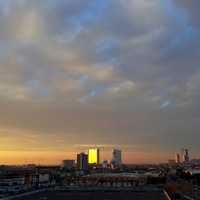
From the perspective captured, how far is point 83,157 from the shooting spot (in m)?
200

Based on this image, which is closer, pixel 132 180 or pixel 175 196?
pixel 175 196

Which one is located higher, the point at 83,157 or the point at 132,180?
the point at 83,157

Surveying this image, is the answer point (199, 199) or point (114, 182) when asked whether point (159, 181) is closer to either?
point (114, 182)

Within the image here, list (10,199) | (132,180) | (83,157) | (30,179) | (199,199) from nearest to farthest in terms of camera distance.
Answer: (10,199)
(199,199)
(30,179)
(132,180)
(83,157)

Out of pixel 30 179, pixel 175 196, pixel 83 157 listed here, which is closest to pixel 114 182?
pixel 30 179

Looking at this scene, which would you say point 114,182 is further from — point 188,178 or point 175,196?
point 175,196

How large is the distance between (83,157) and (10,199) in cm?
15544

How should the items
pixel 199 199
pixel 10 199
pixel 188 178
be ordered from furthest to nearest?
pixel 188 178 < pixel 199 199 < pixel 10 199

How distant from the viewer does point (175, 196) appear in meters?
50.4

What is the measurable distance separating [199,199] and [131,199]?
330 inches

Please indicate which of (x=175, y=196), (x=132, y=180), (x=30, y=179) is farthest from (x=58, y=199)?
(x=132, y=180)

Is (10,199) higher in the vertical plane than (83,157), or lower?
lower

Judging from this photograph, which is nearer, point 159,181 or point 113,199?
point 113,199

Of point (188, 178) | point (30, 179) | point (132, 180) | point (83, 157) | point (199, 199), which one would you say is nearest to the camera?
point (199, 199)
